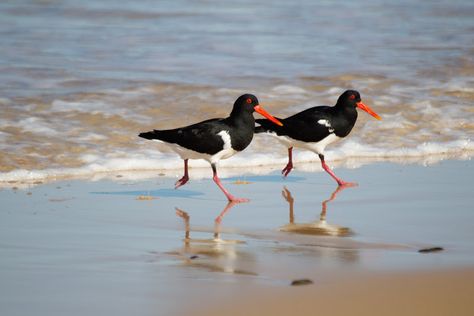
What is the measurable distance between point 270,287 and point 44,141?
19.1ft

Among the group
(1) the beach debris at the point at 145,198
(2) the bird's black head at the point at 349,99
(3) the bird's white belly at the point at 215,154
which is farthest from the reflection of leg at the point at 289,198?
(2) the bird's black head at the point at 349,99

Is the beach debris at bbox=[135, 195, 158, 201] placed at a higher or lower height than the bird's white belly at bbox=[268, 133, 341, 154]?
lower

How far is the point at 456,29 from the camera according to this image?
20.5 meters

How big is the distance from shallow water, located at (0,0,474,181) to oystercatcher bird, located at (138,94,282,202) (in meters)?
1.12

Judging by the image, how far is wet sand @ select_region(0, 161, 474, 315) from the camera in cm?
574

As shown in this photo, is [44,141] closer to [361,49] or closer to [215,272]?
[215,272]

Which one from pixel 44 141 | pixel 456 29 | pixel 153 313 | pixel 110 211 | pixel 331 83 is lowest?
pixel 153 313

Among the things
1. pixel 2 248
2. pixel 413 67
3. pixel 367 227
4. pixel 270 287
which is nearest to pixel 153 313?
pixel 270 287

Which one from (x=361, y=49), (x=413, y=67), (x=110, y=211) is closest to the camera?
(x=110, y=211)

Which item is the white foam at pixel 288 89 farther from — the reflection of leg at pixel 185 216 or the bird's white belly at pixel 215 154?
the reflection of leg at pixel 185 216

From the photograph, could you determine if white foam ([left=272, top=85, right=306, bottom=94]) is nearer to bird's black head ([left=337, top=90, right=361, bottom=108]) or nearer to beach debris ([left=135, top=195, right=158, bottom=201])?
bird's black head ([left=337, top=90, right=361, bottom=108])

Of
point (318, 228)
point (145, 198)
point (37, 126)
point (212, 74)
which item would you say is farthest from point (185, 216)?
point (212, 74)

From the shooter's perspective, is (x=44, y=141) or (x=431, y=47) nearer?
(x=44, y=141)

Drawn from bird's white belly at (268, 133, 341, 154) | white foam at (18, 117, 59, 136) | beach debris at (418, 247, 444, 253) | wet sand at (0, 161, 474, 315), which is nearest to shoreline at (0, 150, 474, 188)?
wet sand at (0, 161, 474, 315)
